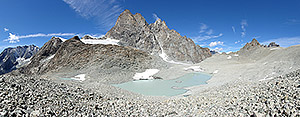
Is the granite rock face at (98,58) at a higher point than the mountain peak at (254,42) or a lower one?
lower

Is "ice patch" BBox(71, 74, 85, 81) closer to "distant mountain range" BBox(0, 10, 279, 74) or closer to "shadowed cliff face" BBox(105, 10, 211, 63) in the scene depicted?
"distant mountain range" BBox(0, 10, 279, 74)

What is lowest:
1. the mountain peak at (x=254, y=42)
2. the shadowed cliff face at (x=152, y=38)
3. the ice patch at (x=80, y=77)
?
the ice patch at (x=80, y=77)

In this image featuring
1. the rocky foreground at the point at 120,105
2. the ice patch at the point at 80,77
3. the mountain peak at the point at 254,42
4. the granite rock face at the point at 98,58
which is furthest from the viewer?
the mountain peak at the point at 254,42

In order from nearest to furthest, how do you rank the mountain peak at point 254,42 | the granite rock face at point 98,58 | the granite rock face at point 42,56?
1. the granite rock face at point 98,58
2. the granite rock face at point 42,56
3. the mountain peak at point 254,42

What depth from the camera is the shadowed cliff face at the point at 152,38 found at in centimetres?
9025

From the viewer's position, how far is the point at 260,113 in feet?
15.2

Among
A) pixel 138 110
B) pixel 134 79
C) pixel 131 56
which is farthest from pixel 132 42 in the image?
pixel 138 110

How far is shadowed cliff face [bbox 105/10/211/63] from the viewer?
9025 centimetres

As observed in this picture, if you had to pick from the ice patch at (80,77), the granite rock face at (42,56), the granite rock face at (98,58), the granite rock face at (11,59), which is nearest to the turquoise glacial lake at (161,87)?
the ice patch at (80,77)

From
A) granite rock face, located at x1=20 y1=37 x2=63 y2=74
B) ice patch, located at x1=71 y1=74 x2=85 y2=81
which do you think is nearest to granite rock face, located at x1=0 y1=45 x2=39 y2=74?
granite rock face, located at x1=20 y1=37 x2=63 y2=74

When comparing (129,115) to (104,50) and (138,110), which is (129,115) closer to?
(138,110)

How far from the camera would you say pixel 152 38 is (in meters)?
100

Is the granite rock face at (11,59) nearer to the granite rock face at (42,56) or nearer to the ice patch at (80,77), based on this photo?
the granite rock face at (42,56)

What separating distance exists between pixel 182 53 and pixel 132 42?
1559 inches
